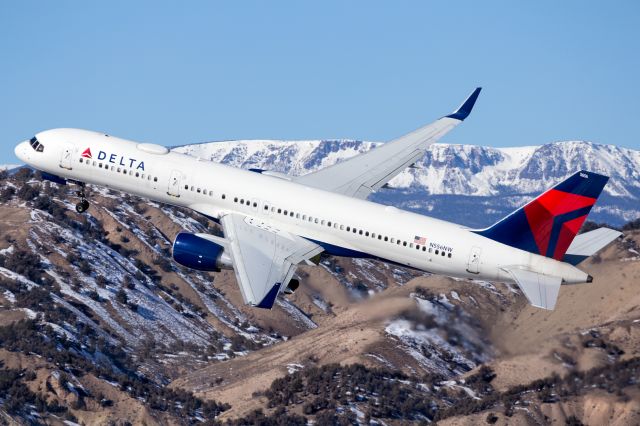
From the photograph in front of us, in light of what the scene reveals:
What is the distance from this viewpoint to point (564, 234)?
77750 mm

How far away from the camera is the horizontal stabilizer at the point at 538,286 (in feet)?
244

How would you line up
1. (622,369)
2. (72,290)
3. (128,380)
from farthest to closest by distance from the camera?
(72,290)
(128,380)
(622,369)

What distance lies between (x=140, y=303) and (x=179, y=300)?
34.4 feet

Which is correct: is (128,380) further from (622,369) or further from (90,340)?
(622,369)

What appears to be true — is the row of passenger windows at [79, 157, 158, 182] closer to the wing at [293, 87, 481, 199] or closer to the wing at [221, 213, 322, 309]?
the wing at [221, 213, 322, 309]

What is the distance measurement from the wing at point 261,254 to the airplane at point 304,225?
3.5 inches

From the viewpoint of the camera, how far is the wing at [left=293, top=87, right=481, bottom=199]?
93438mm

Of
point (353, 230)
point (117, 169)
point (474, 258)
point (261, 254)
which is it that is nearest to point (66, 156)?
point (117, 169)

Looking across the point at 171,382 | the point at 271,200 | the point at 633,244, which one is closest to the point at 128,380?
the point at 171,382

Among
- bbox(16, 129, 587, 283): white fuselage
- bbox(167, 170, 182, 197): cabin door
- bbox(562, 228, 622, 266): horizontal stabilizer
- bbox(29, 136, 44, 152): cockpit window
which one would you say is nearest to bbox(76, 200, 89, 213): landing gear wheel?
bbox(16, 129, 587, 283): white fuselage

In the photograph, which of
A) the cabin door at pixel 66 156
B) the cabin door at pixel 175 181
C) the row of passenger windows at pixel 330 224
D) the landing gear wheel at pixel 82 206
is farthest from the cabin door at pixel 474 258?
the landing gear wheel at pixel 82 206

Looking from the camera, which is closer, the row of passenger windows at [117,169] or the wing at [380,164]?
the row of passenger windows at [117,169]

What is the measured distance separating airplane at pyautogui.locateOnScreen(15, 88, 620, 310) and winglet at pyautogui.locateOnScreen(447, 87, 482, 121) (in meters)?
13.7

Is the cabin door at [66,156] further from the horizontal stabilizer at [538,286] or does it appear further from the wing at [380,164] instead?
the horizontal stabilizer at [538,286]
